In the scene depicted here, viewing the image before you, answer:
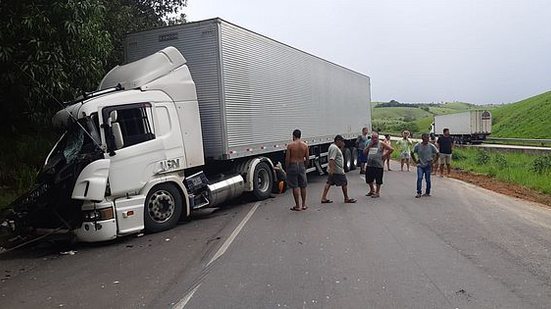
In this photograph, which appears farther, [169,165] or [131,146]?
[169,165]

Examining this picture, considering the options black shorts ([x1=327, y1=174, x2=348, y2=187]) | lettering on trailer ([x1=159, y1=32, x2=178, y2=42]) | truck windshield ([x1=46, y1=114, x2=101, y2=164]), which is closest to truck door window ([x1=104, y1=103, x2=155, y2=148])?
truck windshield ([x1=46, y1=114, x2=101, y2=164])

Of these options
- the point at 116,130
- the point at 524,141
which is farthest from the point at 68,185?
the point at 524,141

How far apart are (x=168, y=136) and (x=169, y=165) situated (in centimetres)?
56

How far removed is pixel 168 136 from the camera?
9266 millimetres

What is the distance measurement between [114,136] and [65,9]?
2.62m

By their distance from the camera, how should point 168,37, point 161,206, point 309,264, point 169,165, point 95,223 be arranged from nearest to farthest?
point 309,264
point 95,223
point 161,206
point 169,165
point 168,37

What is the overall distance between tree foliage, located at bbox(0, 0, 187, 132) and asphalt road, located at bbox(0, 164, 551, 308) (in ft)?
9.38

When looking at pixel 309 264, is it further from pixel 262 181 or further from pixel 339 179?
pixel 262 181

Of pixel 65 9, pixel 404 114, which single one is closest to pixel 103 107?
pixel 65 9

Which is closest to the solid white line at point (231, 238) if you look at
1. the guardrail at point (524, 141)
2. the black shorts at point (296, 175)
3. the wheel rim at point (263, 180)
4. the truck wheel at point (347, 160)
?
the black shorts at point (296, 175)

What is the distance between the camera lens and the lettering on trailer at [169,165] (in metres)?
8.98

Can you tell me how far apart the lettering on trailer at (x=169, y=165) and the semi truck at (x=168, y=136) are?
0.07 ft

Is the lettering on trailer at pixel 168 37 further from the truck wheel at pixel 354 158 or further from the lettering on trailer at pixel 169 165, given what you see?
the truck wheel at pixel 354 158

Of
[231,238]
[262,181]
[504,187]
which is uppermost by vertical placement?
[262,181]
